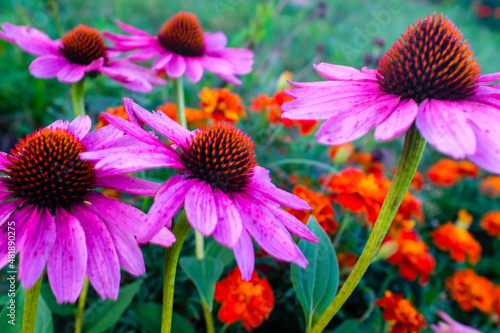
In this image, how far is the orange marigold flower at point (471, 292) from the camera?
1.74 metres

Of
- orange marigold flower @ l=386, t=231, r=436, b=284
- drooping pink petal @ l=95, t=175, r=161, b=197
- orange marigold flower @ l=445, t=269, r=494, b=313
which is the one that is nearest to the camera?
drooping pink petal @ l=95, t=175, r=161, b=197

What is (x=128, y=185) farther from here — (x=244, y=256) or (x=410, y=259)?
(x=410, y=259)

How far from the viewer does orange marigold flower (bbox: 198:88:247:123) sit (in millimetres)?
1406

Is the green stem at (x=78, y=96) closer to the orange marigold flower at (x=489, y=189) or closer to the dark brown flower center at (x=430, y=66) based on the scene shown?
the dark brown flower center at (x=430, y=66)

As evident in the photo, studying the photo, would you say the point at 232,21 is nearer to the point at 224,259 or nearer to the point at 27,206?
the point at 224,259

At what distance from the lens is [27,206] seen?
634mm

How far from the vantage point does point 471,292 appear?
1.75m

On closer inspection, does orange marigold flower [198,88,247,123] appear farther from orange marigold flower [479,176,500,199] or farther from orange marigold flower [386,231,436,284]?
orange marigold flower [479,176,500,199]

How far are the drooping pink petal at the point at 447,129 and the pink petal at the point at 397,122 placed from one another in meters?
0.02

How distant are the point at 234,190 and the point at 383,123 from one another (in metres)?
0.27

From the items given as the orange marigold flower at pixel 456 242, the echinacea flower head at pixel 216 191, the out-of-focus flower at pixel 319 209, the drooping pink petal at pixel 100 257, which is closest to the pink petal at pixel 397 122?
the echinacea flower head at pixel 216 191

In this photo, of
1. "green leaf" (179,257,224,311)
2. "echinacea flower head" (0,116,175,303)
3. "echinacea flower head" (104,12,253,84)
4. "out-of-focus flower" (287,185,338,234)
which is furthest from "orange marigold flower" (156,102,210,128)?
"echinacea flower head" (0,116,175,303)

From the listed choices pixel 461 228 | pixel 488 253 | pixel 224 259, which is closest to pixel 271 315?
pixel 224 259

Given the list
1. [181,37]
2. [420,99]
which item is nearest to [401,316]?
[420,99]
